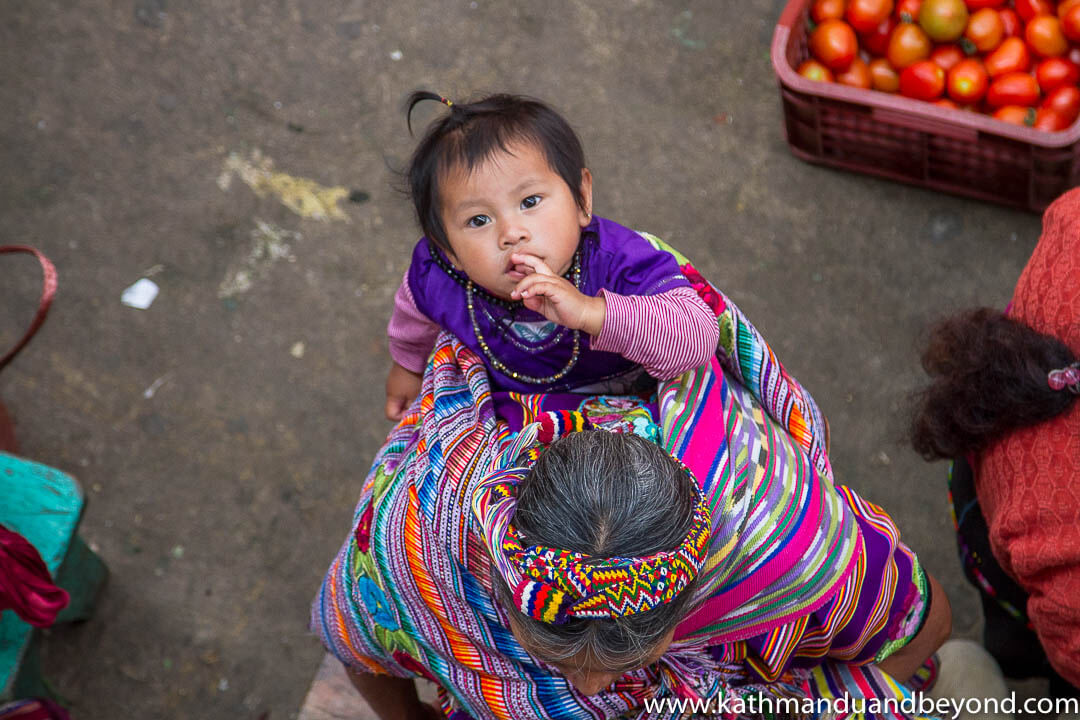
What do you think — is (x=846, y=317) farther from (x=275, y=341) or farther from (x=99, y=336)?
(x=99, y=336)

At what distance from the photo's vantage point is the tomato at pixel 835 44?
2.92m

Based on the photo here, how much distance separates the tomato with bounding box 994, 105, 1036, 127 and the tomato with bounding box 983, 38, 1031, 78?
13cm

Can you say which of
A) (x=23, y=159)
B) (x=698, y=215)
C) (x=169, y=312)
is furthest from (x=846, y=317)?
(x=23, y=159)

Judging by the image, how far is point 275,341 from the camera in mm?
3098

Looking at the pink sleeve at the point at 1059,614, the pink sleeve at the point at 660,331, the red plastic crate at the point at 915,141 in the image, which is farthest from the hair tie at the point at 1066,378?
the red plastic crate at the point at 915,141

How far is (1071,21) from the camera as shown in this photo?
279 cm

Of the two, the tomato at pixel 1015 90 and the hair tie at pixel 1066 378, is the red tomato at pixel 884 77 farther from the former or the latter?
the hair tie at pixel 1066 378

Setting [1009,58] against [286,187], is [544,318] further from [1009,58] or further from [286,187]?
[1009,58]

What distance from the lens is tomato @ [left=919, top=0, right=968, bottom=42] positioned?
113 inches

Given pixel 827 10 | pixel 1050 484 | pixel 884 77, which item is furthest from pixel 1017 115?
pixel 1050 484

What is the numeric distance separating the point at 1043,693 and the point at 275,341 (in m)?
2.43

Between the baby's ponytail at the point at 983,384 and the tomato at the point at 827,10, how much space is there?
1.58 m

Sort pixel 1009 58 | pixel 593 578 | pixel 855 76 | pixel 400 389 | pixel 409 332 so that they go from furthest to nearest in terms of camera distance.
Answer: pixel 855 76 → pixel 1009 58 → pixel 400 389 → pixel 409 332 → pixel 593 578

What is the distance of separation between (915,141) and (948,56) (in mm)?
320
